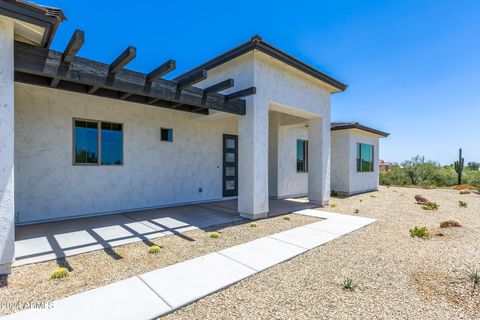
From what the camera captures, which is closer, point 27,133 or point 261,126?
point 27,133

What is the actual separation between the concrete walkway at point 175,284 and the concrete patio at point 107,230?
1.54m

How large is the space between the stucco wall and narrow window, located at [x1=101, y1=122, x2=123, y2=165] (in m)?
0.17

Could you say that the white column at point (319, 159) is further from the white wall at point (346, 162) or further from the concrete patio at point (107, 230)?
the white wall at point (346, 162)

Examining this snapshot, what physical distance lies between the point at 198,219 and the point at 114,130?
13.9 feet

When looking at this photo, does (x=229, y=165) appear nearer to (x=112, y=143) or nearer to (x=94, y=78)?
(x=112, y=143)

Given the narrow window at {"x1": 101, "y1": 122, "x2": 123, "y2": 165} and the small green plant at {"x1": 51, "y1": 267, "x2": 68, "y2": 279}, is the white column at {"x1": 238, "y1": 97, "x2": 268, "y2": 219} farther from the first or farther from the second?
the small green plant at {"x1": 51, "y1": 267, "x2": 68, "y2": 279}

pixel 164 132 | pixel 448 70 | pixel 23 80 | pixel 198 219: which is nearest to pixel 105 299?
pixel 198 219

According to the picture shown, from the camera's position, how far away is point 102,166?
300 inches

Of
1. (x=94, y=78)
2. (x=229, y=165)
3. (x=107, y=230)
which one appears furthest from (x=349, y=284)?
(x=229, y=165)

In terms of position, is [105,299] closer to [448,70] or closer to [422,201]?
[422,201]

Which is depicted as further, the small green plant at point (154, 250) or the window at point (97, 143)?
the window at point (97, 143)

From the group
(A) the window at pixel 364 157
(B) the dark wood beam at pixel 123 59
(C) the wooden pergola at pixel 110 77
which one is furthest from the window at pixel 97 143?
(A) the window at pixel 364 157

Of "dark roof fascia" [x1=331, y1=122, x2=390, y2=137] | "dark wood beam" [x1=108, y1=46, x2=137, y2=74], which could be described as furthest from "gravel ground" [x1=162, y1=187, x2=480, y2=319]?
"dark roof fascia" [x1=331, y1=122, x2=390, y2=137]

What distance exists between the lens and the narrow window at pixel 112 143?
7715mm
